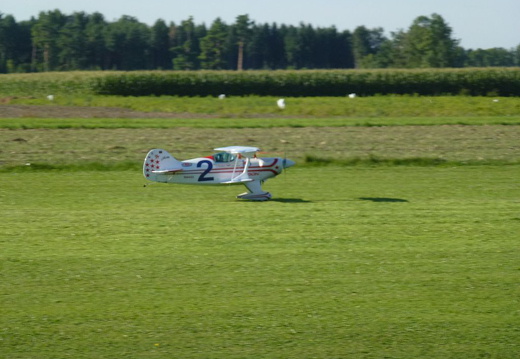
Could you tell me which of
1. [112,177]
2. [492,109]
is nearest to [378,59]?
[492,109]

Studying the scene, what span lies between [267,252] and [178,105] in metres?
37.7

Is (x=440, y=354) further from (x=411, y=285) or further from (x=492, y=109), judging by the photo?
(x=492, y=109)

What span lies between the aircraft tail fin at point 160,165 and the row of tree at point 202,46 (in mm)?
107098

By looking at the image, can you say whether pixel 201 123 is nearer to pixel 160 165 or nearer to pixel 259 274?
pixel 160 165

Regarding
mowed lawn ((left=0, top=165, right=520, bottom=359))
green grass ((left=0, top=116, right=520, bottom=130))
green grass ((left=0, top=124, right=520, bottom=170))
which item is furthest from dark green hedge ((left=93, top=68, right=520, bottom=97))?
mowed lawn ((left=0, top=165, right=520, bottom=359))

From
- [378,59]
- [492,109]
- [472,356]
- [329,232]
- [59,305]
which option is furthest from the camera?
[378,59]

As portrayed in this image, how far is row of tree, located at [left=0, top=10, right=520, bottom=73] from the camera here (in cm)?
12681

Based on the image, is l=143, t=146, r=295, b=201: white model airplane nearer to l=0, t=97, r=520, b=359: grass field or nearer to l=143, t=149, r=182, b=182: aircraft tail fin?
l=143, t=149, r=182, b=182: aircraft tail fin

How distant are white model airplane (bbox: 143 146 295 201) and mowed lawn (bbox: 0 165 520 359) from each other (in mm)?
693

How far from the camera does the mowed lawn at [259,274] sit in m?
9.60

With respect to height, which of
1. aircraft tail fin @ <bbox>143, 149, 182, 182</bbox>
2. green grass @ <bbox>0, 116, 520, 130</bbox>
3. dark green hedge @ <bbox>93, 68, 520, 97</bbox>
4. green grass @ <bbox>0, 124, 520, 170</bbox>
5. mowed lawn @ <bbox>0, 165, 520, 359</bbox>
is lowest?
mowed lawn @ <bbox>0, 165, 520, 359</bbox>

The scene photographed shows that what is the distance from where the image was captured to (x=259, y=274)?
12312mm

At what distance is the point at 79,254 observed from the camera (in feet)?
44.5

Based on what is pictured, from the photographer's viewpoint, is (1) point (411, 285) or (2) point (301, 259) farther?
(2) point (301, 259)
